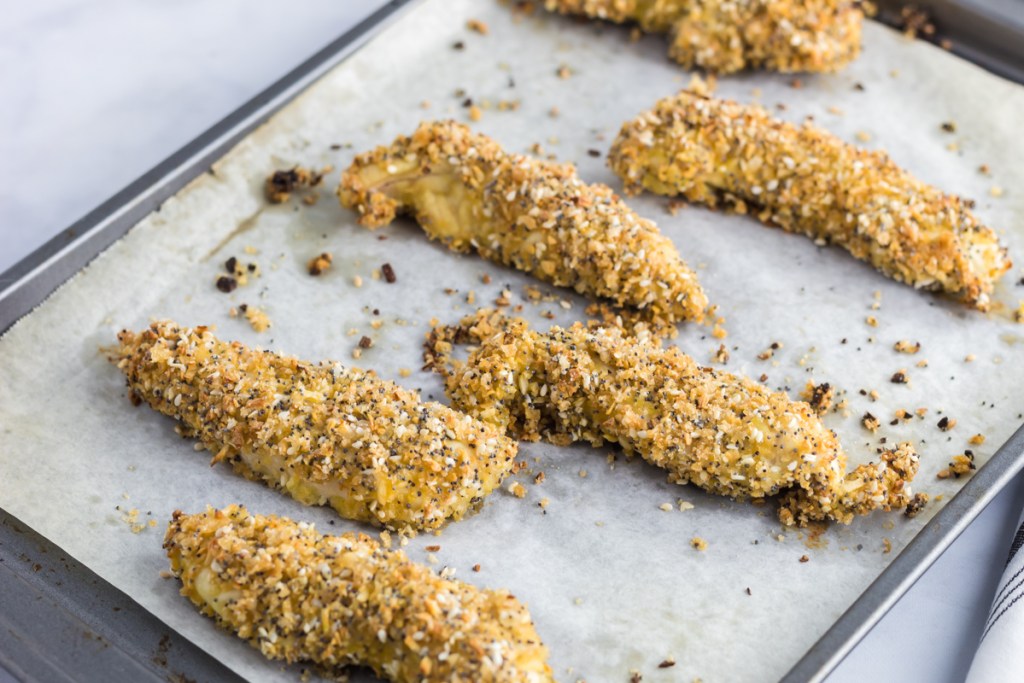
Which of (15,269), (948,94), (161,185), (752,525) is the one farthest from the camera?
(948,94)

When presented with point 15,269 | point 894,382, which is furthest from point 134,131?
point 894,382

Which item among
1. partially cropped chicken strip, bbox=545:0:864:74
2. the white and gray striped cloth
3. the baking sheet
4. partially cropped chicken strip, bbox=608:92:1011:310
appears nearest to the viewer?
the baking sheet

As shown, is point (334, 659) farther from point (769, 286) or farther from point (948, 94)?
point (948, 94)

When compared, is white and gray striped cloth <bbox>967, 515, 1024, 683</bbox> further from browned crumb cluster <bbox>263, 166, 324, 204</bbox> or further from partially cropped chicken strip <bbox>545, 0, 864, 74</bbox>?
browned crumb cluster <bbox>263, 166, 324, 204</bbox>

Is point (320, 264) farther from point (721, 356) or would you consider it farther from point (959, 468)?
point (959, 468)

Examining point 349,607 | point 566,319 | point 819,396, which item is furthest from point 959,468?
point 349,607

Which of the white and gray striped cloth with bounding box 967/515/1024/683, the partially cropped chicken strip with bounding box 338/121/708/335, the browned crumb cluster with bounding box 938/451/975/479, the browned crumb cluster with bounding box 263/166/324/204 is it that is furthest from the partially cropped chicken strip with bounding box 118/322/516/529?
the white and gray striped cloth with bounding box 967/515/1024/683
